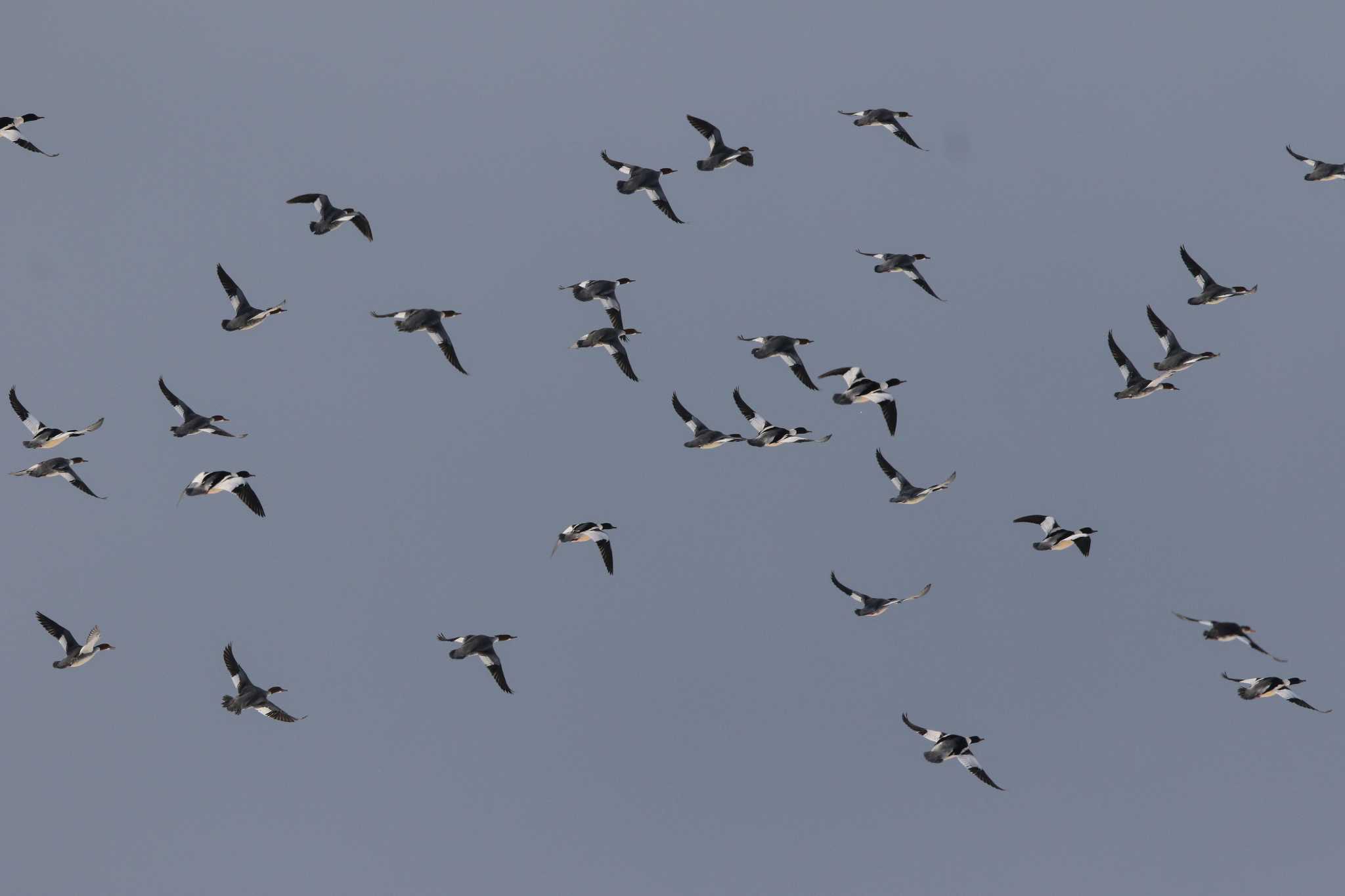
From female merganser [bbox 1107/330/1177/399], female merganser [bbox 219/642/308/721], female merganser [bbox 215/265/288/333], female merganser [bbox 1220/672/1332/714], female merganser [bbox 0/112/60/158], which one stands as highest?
female merganser [bbox 0/112/60/158]

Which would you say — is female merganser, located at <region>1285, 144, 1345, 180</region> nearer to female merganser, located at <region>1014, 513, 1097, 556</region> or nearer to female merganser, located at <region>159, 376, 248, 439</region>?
female merganser, located at <region>1014, 513, 1097, 556</region>

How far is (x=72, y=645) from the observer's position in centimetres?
4853

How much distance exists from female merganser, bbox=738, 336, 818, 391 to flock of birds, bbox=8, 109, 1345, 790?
0.04 meters

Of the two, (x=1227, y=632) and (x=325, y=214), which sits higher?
(x=325, y=214)

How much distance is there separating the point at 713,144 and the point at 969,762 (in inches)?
760

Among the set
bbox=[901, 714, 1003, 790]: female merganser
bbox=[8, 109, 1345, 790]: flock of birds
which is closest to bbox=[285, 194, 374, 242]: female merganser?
bbox=[8, 109, 1345, 790]: flock of birds

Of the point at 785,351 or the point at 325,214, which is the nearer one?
the point at 325,214

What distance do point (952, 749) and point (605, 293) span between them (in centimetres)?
1719

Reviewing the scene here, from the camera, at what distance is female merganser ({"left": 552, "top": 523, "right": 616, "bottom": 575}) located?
157 ft

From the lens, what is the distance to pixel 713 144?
48.0 m

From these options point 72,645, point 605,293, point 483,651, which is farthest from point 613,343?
point 72,645

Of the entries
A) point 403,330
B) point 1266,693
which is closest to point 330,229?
point 403,330

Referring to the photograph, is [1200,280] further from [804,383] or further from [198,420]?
[198,420]

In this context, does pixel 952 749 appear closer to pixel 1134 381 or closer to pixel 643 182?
pixel 1134 381
